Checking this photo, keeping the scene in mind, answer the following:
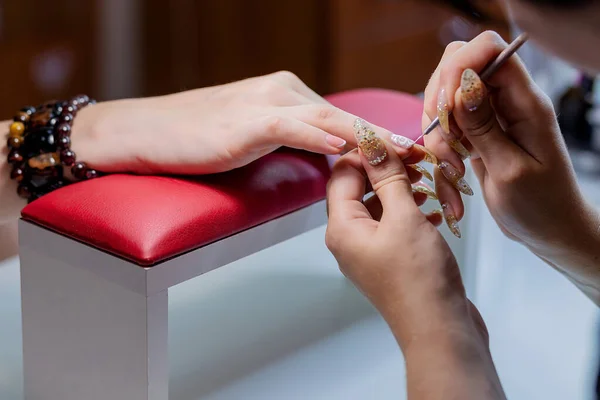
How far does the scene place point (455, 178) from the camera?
74 cm

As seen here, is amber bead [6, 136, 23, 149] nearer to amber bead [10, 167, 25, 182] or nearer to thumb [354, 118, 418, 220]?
amber bead [10, 167, 25, 182]

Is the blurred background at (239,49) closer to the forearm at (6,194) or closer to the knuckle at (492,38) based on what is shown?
the knuckle at (492,38)

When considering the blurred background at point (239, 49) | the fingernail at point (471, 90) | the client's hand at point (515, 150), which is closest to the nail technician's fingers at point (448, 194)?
the client's hand at point (515, 150)

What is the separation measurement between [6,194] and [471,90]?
452 mm

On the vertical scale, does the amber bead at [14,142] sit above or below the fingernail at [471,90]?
below

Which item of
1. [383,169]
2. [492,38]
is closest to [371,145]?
[383,169]

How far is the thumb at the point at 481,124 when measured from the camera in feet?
2.14

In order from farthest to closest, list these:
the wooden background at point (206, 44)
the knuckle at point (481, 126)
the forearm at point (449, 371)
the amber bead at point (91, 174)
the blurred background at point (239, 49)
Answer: the wooden background at point (206, 44)
the blurred background at point (239, 49)
the amber bead at point (91, 174)
the knuckle at point (481, 126)
the forearm at point (449, 371)

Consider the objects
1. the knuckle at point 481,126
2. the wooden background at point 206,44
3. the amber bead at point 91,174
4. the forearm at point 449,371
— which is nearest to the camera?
the forearm at point 449,371

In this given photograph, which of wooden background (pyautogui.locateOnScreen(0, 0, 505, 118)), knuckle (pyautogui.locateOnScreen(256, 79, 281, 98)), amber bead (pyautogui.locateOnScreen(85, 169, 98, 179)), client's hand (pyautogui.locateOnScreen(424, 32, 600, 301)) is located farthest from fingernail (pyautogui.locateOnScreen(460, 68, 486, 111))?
wooden background (pyautogui.locateOnScreen(0, 0, 505, 118))

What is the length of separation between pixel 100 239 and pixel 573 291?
0.59 meters

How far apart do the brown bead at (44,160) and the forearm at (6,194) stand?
0.03m

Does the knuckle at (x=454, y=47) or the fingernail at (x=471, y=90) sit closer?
the fingernail at (x=471, y=90)

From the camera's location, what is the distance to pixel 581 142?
144 centimetres
